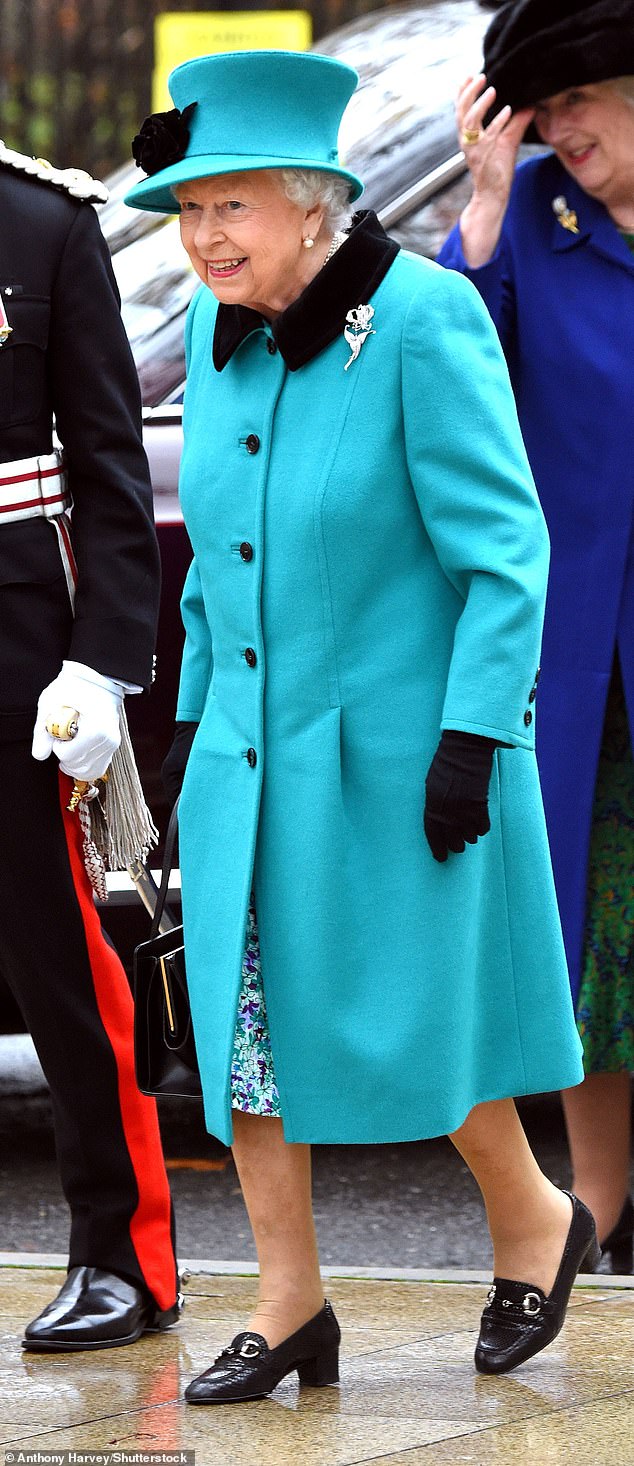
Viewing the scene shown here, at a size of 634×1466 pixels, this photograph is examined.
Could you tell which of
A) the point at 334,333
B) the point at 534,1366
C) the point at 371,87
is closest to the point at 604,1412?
the point at 534,1366

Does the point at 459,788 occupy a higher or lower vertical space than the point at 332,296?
lower

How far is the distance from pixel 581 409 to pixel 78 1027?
127 centimetres

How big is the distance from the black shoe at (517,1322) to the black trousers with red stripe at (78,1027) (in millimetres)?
522

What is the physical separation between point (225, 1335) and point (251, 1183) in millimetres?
375

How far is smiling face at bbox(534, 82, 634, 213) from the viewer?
376cm

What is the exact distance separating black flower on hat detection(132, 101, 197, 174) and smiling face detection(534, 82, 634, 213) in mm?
1000

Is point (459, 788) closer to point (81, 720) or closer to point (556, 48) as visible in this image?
point (81, 720)

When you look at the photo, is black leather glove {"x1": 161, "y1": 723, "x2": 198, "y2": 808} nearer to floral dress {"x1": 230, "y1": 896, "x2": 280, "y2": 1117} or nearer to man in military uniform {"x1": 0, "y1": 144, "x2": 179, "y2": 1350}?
man in military uniform {"x1": 0, "y1": 144, "x2": 179, "y2": 1350}

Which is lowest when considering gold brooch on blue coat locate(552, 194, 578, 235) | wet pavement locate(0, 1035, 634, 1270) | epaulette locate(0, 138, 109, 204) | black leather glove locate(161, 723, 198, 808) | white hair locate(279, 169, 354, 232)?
wet pavement locate(0, 1035, 634, 1270)

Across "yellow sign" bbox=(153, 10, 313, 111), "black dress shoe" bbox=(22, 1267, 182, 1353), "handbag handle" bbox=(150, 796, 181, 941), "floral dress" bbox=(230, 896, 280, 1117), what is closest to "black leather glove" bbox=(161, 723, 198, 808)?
"handbag handle" bbox=(150, 796, 181, 941)

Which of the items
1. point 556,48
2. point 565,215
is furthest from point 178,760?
point 556,48

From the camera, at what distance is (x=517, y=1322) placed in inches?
124

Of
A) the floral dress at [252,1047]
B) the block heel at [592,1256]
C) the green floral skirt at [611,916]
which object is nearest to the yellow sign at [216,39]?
the green floral skirt at [611,916]

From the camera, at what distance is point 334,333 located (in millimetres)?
2975
